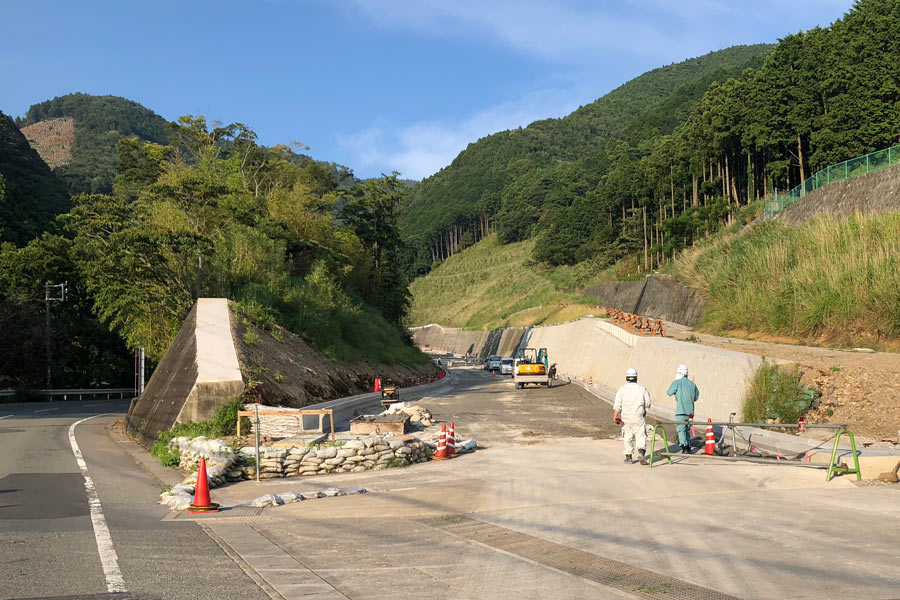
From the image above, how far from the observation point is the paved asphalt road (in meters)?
7.07

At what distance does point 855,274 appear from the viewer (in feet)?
85.9

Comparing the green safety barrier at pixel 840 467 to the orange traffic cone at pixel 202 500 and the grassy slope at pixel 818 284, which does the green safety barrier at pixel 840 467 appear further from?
the grassy slope at pixel 818 284

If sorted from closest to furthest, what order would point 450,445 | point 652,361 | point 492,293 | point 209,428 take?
point 450,445, point 209,428, point 652,361, point 492,293

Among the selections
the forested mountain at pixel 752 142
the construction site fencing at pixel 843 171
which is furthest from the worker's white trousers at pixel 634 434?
the forested mountain at pixel 752 142

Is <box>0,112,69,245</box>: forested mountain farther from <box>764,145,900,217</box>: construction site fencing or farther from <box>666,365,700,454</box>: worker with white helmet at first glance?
<box>666,365,700,454</box>: worker with white helmet

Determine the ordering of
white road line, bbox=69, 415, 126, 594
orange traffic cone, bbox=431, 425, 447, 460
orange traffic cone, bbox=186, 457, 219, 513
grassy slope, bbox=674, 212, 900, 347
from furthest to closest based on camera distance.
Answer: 1. grassy slope, bbox=674, 212, 900, 347
2. orange traffic cone, bbox=431, 425, 447, 460
3. orange traffic cone, bbox=186, 457, 219, 513
4. white road line, bbox=69, 415, 126, 594

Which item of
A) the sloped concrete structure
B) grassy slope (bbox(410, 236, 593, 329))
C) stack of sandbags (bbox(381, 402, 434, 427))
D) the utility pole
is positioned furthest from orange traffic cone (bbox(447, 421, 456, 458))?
grassy slope (bbox(410, 236, 593, 329))

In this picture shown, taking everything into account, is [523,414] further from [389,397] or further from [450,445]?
[450,445]

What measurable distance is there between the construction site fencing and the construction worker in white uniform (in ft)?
96.8

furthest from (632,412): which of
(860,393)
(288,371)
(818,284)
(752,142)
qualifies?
(752,142)

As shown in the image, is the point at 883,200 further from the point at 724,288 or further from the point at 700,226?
the point at 700,226

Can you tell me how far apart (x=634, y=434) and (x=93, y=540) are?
32.1 ft

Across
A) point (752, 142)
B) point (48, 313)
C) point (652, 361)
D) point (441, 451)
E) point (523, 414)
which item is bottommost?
point (523, 414)

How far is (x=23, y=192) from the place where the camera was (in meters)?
90.1
